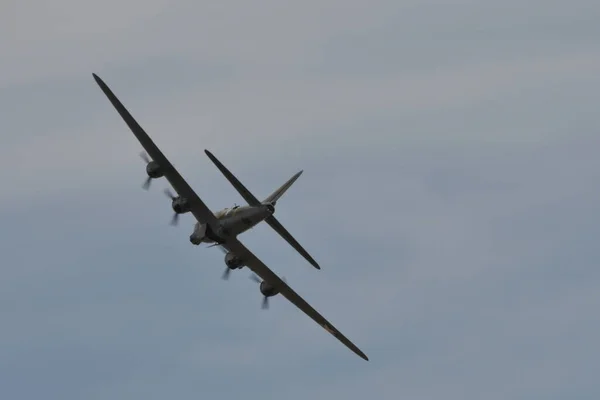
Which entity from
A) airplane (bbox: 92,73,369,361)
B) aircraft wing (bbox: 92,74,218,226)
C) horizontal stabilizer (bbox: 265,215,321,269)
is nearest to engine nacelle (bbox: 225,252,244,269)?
airplane (bbox: 92,73,369,361)

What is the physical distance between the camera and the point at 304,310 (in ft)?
403

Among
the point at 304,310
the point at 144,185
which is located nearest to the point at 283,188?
the point at 144,185

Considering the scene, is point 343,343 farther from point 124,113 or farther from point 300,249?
point 124,113

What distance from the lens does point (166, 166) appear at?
354 feet

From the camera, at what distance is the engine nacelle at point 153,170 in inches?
4235

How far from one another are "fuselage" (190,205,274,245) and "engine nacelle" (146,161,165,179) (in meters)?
5.70

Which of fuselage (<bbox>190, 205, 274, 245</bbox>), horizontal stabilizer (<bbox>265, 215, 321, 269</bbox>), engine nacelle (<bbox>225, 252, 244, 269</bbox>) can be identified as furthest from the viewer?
engine nacelle (<bbox>225, 252, 244, 269</bbox>)

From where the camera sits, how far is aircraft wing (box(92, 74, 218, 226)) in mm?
105250

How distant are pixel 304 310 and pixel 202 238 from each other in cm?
1592

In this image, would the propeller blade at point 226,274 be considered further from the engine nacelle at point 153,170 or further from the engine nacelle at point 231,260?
the engine nacelle at point 153,170

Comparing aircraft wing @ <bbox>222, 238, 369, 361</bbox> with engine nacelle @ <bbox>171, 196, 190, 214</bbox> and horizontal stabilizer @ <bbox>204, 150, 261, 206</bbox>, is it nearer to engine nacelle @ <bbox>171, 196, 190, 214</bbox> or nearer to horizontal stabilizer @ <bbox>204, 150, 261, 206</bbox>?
engine nacelle @ <bbox>171, 196, 190, 214</bbox>

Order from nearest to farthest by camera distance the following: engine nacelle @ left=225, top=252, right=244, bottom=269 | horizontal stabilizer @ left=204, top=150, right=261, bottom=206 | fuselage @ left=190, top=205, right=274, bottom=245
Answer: horizontal stabilizer @ left=204, top=150, right=261, bottom=206, fuselage @ left=190, top=205, right=274, bottom=245, engine nacelle @ left=225, top=252, right=244, bottom=269

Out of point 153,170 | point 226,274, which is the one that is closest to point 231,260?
point 226,274

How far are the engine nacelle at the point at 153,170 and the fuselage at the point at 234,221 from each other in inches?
224
